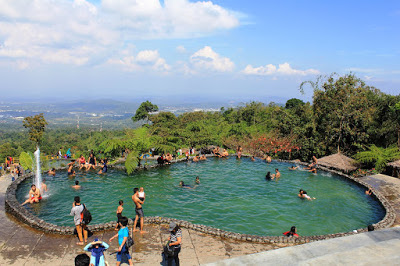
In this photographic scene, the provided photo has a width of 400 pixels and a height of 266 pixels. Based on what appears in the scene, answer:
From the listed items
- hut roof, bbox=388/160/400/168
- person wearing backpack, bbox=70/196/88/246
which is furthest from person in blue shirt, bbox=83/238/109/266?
hut roof, bbox=388/160/400/168

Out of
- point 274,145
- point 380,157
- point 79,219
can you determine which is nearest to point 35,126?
point 79,219

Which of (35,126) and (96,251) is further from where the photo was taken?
(35,126)

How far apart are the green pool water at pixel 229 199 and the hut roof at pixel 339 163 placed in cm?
73

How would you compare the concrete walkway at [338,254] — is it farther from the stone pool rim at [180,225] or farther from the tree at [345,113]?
the tree at [345,113]

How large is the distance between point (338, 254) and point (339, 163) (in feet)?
66.9

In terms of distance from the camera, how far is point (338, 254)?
8.45ft

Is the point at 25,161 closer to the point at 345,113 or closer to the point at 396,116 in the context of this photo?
the point at 345,113

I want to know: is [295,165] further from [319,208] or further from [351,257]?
[351,257]

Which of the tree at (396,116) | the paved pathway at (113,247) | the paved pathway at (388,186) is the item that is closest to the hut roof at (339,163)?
the paved pathway at (388,186)

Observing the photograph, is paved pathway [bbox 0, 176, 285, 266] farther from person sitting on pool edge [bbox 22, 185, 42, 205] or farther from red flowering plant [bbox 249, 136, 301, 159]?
red flowering plant [bbox 249, 136, 301, 159]

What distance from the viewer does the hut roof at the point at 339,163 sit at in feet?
66.6

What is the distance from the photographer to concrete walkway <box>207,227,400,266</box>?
2469mm

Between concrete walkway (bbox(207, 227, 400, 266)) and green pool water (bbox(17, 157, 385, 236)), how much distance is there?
948cm

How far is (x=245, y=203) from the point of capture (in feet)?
49.9
